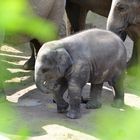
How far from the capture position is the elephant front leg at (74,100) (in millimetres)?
3174

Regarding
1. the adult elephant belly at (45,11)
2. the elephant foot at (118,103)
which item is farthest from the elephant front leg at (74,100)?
the adult elephant belly at (45,11)

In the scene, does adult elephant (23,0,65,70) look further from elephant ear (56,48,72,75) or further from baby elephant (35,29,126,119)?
elephant ear (56,48,72,75)

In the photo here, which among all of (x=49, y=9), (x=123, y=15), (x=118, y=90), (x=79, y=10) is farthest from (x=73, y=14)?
(x=118, y=90)

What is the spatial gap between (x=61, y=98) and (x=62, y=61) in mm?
341

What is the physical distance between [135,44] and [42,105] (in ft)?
4.47

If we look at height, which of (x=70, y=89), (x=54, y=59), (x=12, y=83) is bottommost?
(x=12, y=83)

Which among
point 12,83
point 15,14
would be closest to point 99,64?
point 12,83

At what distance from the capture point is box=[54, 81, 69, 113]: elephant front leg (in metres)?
3.29

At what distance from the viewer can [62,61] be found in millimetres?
3119

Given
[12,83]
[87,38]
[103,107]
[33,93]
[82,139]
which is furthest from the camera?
[12,83]

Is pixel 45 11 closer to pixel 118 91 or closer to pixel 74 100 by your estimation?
pixel 118 91

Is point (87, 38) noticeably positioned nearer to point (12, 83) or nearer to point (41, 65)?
point (41, 65)

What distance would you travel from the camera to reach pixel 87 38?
333 centimetres

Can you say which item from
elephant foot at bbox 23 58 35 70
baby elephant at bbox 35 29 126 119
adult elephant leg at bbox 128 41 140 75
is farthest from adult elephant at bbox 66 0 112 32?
baby elephant at bbox 35 29 126 119
